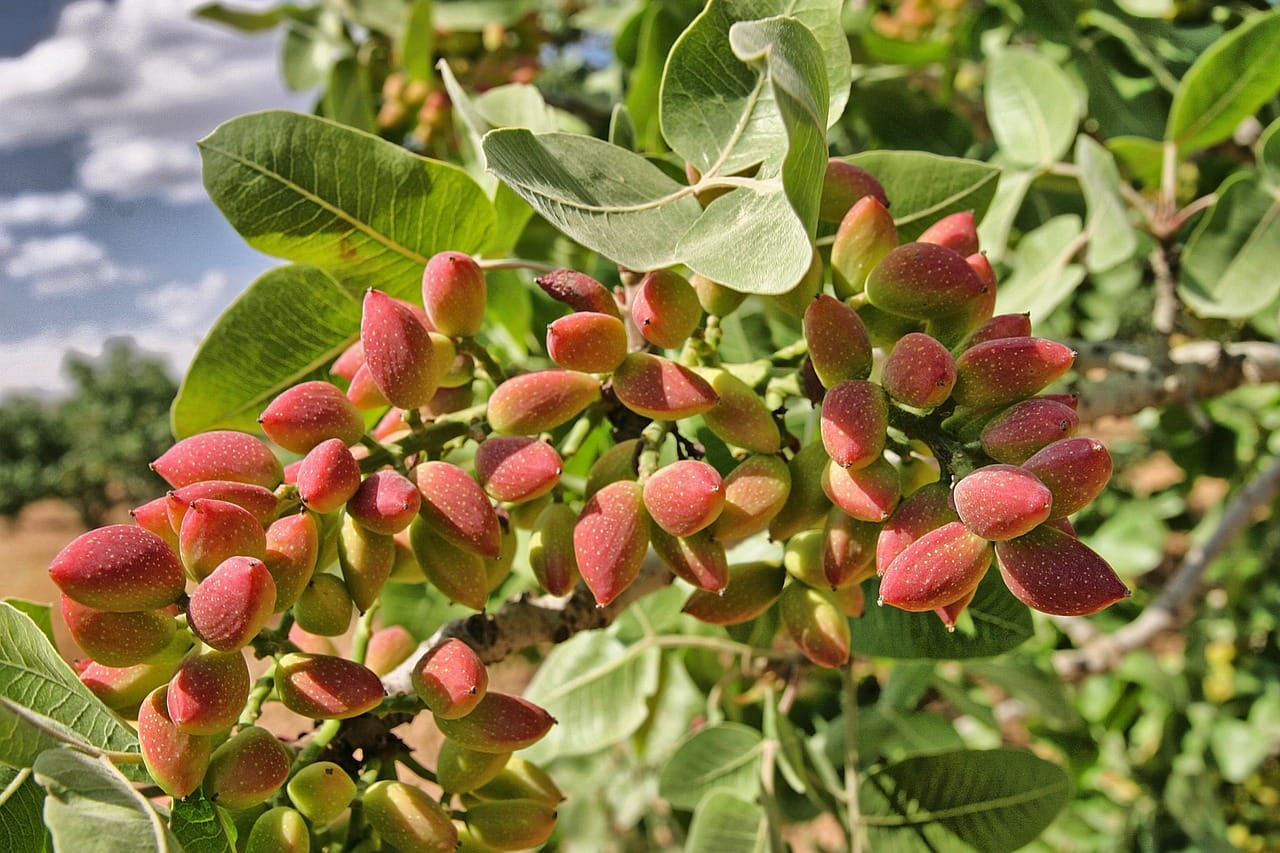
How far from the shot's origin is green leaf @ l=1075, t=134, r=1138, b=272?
1.09 m

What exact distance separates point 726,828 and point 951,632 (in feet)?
1.09

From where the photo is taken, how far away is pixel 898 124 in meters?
1.40

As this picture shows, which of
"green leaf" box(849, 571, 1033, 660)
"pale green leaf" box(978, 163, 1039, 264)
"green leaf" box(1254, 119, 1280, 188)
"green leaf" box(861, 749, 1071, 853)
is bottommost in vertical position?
"green leaf" box(861, 749, 1071, 853)

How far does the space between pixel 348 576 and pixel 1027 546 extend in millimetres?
402

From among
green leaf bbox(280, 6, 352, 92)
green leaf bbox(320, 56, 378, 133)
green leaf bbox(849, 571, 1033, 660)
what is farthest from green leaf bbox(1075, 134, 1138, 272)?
green leaf bbox(280, 6, 352, 92)

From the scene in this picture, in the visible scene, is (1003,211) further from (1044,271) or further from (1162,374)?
(1162,374)

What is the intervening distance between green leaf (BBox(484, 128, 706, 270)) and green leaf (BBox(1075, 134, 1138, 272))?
→ 644 mm

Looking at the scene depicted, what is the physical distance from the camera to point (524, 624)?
79cm

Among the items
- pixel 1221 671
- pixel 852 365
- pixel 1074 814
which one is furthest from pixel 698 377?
pixel 1221 671

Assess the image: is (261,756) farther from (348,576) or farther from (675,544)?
(675,544)

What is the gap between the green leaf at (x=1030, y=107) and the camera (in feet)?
4.19

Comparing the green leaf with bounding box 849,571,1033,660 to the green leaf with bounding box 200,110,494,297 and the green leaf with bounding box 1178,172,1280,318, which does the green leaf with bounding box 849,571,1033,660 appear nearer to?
the green leaf with bounding box 200,110,494,297

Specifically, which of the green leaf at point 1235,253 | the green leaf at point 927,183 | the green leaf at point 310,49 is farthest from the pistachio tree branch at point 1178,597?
the green leaf at point 310,49

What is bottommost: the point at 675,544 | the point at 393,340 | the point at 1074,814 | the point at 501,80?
the point at 1074,814
